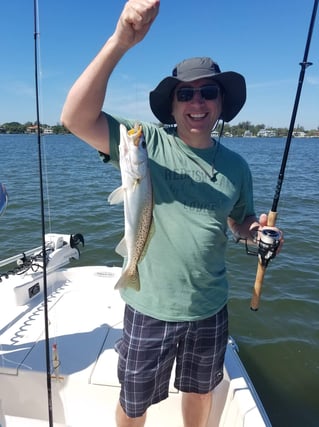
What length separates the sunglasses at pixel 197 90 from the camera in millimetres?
2199

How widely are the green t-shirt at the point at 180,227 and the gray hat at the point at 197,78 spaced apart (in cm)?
27

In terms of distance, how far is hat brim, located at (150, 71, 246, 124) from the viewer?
2.26 meters

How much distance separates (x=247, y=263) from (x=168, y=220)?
6151mm

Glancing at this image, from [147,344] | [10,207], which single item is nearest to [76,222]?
[10,207]

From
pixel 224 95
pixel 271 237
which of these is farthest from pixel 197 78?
pixel 271 237

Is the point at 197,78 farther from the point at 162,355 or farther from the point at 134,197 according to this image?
the point at 162,355

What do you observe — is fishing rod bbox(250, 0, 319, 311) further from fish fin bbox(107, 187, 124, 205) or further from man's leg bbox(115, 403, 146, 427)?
man's leg bbox(115, 403, 146, 427)

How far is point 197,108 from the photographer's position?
2.19m

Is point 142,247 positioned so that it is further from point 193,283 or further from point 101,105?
point 101,105

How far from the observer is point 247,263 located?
7902 mm

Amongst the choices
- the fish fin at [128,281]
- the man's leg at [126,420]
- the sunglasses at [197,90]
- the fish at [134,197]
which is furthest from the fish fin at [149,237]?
the man's leg at [126,420]

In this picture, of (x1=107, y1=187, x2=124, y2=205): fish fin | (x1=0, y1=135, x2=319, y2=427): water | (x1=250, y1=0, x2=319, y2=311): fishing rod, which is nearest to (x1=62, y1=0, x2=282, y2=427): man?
(x1=107, y1=187, x2=124, y2=205): fish fin

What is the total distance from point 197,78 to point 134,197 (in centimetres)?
85

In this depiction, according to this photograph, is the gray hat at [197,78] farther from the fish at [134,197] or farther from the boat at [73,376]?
the boat at [73,376]
